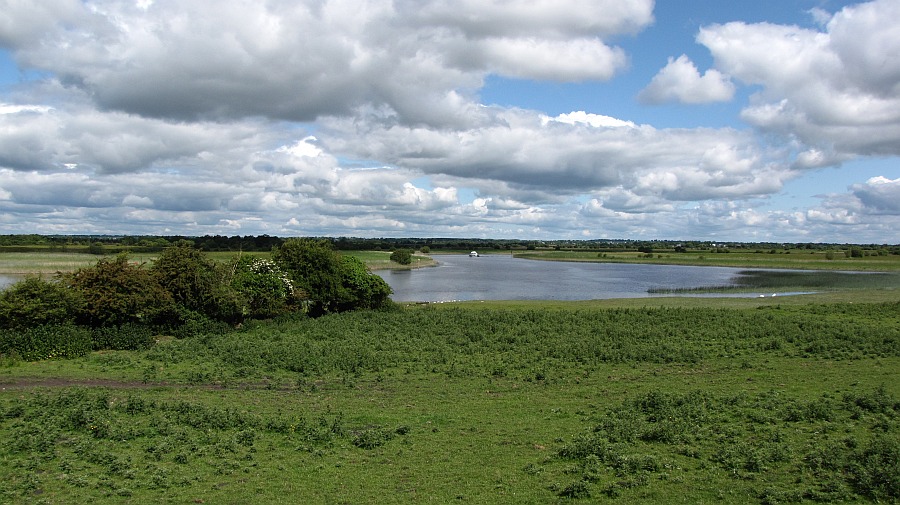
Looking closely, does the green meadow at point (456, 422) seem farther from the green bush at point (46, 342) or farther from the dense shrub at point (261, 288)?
the dense shrub at point (261, 288)

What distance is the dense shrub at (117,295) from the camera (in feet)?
89.8

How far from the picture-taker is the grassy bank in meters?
10.5

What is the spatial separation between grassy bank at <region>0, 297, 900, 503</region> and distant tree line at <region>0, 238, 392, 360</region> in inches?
82.3

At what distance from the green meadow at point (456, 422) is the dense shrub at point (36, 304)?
10.8 feet

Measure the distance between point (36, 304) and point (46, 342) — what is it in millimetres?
2599

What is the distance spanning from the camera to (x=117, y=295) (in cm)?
2773

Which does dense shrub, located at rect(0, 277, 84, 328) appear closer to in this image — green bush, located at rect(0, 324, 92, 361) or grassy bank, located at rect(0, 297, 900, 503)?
green bush, located at rect(0, 324, 92, 361)

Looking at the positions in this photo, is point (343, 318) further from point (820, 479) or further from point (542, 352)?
point (820, 479)

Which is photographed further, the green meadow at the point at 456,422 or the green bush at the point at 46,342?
the green bush at the point at 46,342

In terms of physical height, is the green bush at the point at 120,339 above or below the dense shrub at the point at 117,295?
below

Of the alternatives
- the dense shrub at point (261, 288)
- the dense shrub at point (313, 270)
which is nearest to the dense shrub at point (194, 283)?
the dense shrub at point (261, 288)

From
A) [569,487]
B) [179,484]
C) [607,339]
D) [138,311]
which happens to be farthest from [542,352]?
[138,311]

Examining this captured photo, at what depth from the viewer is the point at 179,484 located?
34.9 ft

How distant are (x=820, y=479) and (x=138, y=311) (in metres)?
28.1
